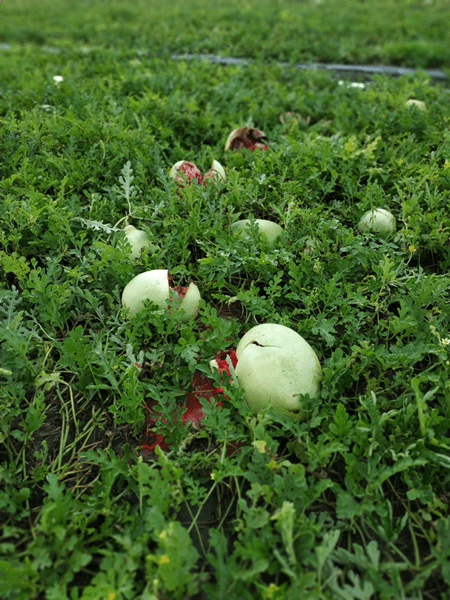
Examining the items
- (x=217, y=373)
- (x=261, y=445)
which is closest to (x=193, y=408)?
(x=217, y=373)

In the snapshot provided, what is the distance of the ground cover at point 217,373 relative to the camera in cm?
136

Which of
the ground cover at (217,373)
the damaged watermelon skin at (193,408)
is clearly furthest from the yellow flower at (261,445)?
the damaged watermelon skin at (193,408)

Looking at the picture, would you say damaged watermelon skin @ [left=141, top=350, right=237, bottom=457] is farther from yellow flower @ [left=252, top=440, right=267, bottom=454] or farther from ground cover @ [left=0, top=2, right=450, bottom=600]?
yellow flower @ [left=252, top=440, right=267, bottom=454]

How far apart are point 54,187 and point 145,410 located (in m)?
1.55

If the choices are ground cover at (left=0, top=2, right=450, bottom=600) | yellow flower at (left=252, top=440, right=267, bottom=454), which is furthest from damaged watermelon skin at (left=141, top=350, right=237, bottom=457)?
yellow flower at (left=252, top=440, right=267, bottom=454)

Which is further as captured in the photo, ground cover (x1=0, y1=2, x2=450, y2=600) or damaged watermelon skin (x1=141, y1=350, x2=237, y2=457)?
damaged watermelon skin (x1=141, y1=350, x2=237, y2=457)

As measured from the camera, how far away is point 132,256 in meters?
2.33

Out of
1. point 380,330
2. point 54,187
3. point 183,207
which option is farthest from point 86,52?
point 380,330

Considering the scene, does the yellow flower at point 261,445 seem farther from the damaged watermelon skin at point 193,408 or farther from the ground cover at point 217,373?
the damaged watermelon skin at point 193,408

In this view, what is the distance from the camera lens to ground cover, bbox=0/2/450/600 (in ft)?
4.46

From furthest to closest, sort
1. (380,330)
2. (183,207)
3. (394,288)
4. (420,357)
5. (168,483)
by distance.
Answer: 1. (183,207)
2. (394,288)
3. (380,330)
4. (420,357)
5. (168,483)

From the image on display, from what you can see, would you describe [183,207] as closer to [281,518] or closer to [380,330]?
[380,330]

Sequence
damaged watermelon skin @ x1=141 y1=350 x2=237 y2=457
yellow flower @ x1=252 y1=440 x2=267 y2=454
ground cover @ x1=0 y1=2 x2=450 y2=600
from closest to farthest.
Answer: ground cover @ x1=0 y1=2 x2=450 y2=600 < yellow flower @ x1=252 y1=440 x2=267 y2=454 < damaged watermelon skin @ x1=141 y1=350 x2=237 y2=457

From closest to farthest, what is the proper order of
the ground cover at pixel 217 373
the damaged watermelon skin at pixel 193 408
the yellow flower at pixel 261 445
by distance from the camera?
the ground cover at pixel 217 373 → the yellow flower at pixel 261 445 → the damaged watermelon skin at pixel 193 408
